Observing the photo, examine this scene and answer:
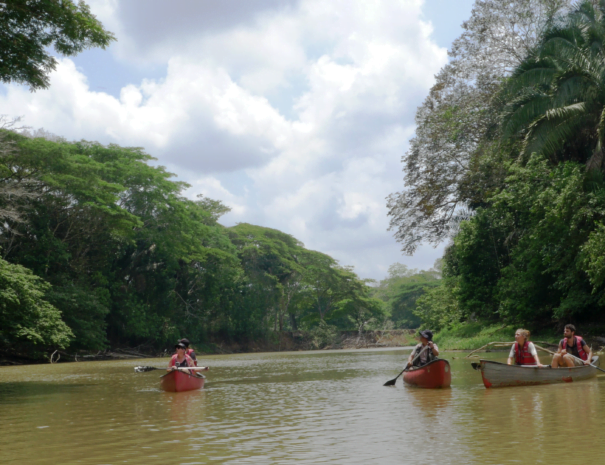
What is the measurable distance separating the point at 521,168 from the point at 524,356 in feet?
41.8

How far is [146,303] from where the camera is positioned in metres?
44.5

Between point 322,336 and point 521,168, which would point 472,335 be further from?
point 322,336

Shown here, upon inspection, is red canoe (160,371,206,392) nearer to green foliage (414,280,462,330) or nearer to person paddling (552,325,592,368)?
person paddling (552,325,592,368)

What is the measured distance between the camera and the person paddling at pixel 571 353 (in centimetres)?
1297

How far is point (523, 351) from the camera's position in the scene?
12422mm

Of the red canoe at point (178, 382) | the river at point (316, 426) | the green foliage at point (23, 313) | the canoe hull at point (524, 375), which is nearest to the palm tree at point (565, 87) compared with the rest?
the canoe hull at point (524, 375)

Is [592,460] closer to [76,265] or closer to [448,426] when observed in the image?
[448,426]

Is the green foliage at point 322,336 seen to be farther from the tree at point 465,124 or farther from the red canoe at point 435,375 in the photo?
the red canoe at point 435,375

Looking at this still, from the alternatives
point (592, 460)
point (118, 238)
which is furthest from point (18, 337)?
point (592, 460)

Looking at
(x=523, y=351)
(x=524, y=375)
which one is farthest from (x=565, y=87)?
(x=524, y=375)

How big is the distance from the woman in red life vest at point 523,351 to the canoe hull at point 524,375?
1.10ft

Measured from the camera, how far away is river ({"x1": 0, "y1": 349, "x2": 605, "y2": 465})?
5957mm

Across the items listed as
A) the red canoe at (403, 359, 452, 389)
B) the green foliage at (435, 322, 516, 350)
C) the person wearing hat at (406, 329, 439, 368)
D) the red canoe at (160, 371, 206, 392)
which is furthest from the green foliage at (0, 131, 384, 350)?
the green foliage at (435, 322, 516, 350)

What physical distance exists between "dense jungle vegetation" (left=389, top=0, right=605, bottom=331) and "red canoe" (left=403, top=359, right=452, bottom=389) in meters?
8.30
